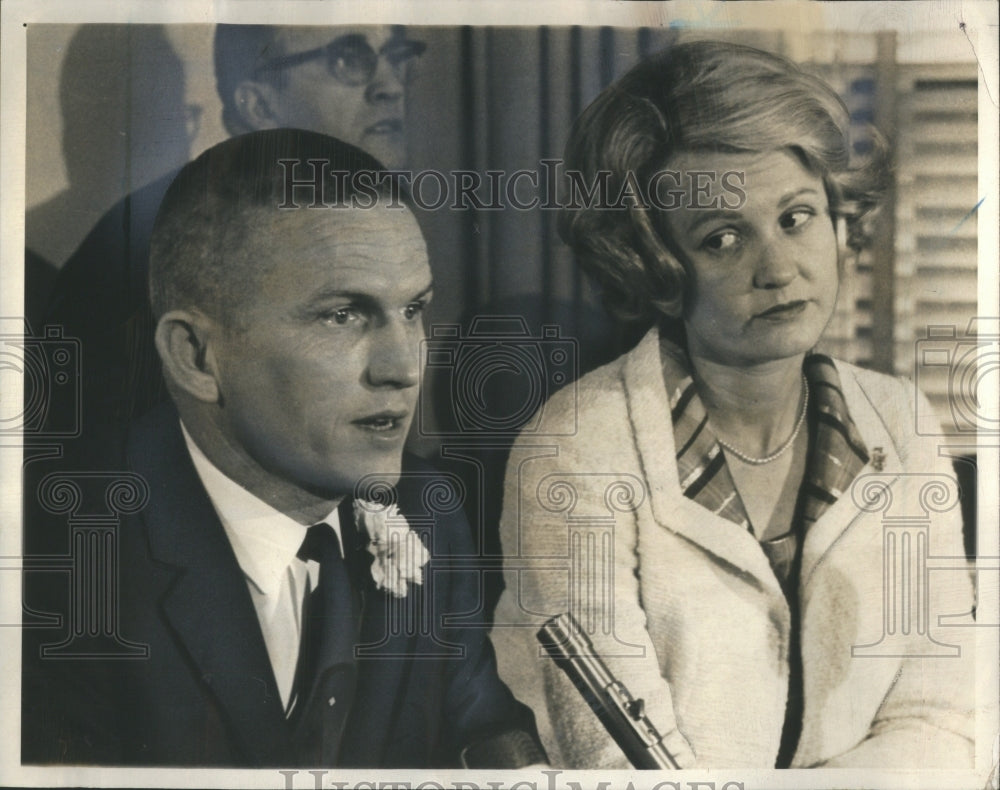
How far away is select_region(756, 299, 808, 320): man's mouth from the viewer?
298cm

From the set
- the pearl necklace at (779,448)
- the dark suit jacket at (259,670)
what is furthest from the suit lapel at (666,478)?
the dark suit jacket at (259,670)

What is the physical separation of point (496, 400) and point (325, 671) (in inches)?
36.8

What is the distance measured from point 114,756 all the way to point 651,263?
215cm

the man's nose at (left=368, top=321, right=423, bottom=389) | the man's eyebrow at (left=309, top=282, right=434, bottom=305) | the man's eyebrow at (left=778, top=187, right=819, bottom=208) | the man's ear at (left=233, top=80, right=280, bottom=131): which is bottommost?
the man's nose at (left=368, top=321, right=423, bottom=389)

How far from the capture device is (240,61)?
9.85ft

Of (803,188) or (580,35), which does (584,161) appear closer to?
(580,35)

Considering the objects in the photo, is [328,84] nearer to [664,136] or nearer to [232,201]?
[232,201]

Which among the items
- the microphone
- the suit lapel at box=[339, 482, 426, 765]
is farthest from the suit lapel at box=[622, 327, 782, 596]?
the suit lapel at box=[339, 482, 426, 765]

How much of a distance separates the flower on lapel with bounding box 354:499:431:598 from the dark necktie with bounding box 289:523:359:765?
4.3 inches

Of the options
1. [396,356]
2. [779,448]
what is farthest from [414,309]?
[779,448]

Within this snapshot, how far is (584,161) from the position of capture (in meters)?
2.99

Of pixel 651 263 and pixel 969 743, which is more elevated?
pixel 651 263

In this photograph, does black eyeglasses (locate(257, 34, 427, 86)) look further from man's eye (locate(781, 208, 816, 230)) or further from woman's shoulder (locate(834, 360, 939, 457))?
woman's shoulder (locate(834, 360, 939, 457))

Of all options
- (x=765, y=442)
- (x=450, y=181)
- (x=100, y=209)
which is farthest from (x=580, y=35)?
(x=100, y=209)
